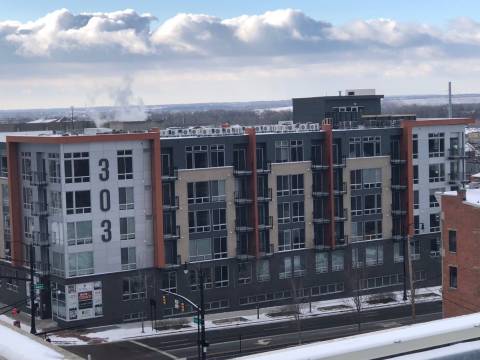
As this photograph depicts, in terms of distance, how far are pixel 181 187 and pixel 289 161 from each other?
11470mm

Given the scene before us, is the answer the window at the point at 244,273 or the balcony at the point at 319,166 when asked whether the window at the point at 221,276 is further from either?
the balcony at the point at 319,166

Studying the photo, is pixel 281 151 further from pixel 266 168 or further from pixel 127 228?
pixel 127 228

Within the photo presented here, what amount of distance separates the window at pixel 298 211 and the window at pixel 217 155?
872cm

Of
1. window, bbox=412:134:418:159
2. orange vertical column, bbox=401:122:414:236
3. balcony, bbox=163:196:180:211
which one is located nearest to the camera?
balcony, bbox=163:196:180:211

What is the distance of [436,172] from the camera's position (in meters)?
90.6

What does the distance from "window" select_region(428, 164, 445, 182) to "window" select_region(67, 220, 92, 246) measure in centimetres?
3635

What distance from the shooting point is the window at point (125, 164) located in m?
75.4

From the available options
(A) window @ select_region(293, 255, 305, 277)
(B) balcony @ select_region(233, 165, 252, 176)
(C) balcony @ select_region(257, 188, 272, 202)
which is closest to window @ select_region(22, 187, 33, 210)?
(B) balcony @ select_region(233, 165, 252, 176)

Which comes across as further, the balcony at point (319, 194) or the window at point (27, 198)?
the balcony at point (319, 194)

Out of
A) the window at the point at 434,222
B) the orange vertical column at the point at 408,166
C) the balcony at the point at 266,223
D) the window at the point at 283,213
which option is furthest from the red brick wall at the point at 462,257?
the window at the point at 434,222

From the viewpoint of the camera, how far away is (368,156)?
86.8 meters

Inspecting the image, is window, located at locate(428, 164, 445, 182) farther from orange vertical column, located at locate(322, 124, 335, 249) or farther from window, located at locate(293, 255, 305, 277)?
window, located at locate(293, 255, 305, 277)

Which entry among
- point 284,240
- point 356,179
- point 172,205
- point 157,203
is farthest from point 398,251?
point 157,203

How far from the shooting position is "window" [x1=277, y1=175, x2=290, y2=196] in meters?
82.2
